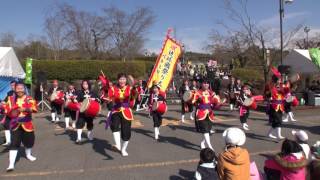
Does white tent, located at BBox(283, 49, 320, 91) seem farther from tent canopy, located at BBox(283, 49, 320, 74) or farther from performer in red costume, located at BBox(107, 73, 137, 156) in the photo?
performer in red costume, located at BBox(107, 73, 137, 156)

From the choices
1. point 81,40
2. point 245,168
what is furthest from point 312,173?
point 81,40

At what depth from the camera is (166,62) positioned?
19125mm

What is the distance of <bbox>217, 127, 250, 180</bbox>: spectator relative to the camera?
5.17 metres

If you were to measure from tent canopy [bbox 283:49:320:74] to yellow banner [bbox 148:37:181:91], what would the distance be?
5.76 m

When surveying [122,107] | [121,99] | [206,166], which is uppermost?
[121,99]

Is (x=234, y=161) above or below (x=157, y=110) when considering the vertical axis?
below

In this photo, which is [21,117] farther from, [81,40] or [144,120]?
[81,40]

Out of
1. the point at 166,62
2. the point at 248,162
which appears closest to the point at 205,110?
the point at 248,162

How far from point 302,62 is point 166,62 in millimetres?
6845

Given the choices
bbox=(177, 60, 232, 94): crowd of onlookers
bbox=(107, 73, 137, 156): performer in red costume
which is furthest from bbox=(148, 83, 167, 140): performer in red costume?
bbox=(177, 60, 232, 94): crowd of onlookers

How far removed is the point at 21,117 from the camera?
25.9 ft

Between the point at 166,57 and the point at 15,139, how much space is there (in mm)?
12001

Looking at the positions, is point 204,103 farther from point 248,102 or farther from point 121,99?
point 248,102

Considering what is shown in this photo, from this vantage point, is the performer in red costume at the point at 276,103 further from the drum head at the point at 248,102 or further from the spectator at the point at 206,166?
the spectator at the point at 206,166
